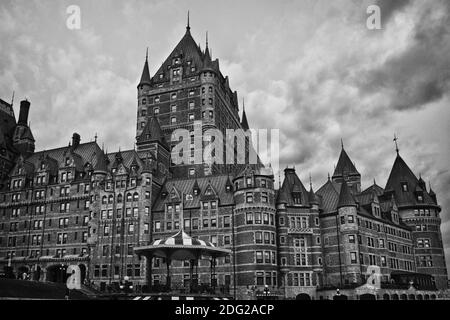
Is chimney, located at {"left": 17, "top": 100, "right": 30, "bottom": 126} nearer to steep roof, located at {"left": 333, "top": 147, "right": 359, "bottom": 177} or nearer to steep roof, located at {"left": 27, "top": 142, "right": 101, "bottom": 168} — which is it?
steep roof, located at {"left": 27, "top": 142, "right": 101, "bottom": 168}

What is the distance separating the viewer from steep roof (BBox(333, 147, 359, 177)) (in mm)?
100500

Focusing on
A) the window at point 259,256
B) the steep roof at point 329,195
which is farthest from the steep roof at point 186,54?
the window at point 259,256

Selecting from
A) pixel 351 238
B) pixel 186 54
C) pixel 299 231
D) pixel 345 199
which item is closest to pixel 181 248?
pixel 299 231

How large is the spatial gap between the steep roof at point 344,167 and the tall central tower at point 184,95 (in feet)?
89.5

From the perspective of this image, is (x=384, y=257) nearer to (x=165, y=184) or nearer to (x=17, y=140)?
(x=165, y=184)

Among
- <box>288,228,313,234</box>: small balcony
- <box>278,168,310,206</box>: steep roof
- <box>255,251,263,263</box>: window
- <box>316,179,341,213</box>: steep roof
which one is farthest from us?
<box>316,179,341,213</box>: steep roof

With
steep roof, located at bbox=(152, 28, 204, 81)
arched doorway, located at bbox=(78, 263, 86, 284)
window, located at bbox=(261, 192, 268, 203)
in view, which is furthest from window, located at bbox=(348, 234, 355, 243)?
steep roof, located at bbox=(152, 28, 204, 81)

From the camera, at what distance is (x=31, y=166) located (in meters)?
92.9

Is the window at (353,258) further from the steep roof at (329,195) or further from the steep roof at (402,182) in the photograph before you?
the steep roof at (402,182)

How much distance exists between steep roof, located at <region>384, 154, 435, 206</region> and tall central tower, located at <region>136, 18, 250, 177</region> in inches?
1475

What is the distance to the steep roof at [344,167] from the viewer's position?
100500 millimetres

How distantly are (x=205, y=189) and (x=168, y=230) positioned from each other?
30.6ft
